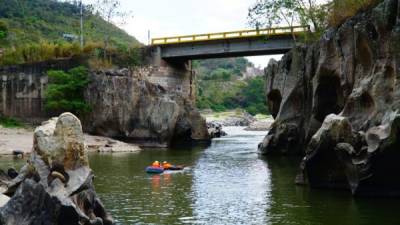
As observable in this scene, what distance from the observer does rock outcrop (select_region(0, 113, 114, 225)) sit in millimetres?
19719

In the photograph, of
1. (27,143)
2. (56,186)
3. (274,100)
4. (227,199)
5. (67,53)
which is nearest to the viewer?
(56,186)

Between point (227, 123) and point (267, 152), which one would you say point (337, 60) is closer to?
point (267, 152)

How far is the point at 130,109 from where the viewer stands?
6988 centimetres

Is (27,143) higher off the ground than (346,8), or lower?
lower

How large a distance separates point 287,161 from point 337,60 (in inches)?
420

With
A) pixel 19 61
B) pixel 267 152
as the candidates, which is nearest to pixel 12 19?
pixel 19 61

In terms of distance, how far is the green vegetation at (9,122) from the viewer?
68725 mm

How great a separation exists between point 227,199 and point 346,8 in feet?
67.7

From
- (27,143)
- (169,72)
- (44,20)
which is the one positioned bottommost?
(27,143)

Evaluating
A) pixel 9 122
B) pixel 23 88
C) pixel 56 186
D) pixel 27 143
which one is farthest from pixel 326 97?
pixel 23 88

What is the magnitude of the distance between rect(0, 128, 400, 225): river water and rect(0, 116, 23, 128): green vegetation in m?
22.4

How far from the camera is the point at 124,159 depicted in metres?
52.1

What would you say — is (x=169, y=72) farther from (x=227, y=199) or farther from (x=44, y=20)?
(x=44, y=20)

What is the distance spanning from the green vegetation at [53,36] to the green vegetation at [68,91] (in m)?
5.76
